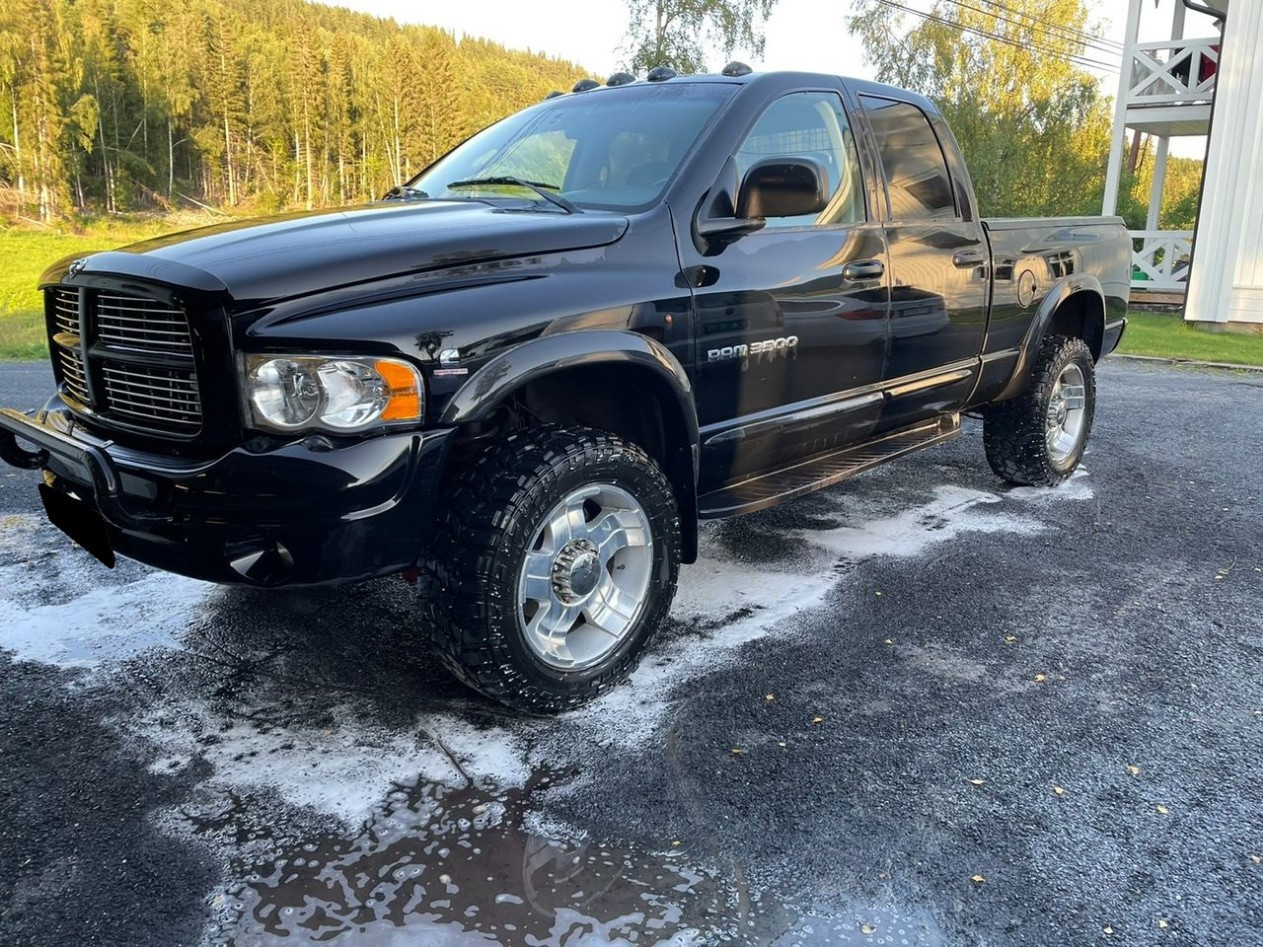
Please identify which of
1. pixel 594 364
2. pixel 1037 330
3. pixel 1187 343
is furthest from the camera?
pixel 1187 343

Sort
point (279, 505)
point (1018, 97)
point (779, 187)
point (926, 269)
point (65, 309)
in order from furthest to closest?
1. point (1018, 97)
2. point (926, 269)
3. point (779, 187)
4. point (65, 309)
5. point (279, 505)

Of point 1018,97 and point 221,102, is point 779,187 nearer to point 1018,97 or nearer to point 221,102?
point 1018,97

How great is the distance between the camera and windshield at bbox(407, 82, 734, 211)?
3.42 meters

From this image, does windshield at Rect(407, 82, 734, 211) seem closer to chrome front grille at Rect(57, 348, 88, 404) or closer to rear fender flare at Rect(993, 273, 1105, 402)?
chrome front grille at Rect(57, 348, 88, 404)

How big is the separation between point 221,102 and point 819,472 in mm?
89042

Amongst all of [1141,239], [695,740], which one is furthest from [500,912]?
[1141,239]

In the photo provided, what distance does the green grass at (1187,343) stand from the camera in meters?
11.9

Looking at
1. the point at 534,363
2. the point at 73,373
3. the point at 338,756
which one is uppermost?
the point at 534,363

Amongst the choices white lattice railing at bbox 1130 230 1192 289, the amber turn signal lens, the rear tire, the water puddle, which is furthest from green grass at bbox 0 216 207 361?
white lattice railing at bbox 1130 230 1192 289

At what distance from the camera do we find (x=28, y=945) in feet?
6.42

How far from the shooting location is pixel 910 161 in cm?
443

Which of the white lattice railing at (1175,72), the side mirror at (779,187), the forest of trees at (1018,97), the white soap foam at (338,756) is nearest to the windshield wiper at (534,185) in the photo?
the side mirror at (779,187)

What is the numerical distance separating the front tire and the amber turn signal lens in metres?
0.31

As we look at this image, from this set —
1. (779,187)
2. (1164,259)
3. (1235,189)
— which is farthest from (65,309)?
(1164,259)
